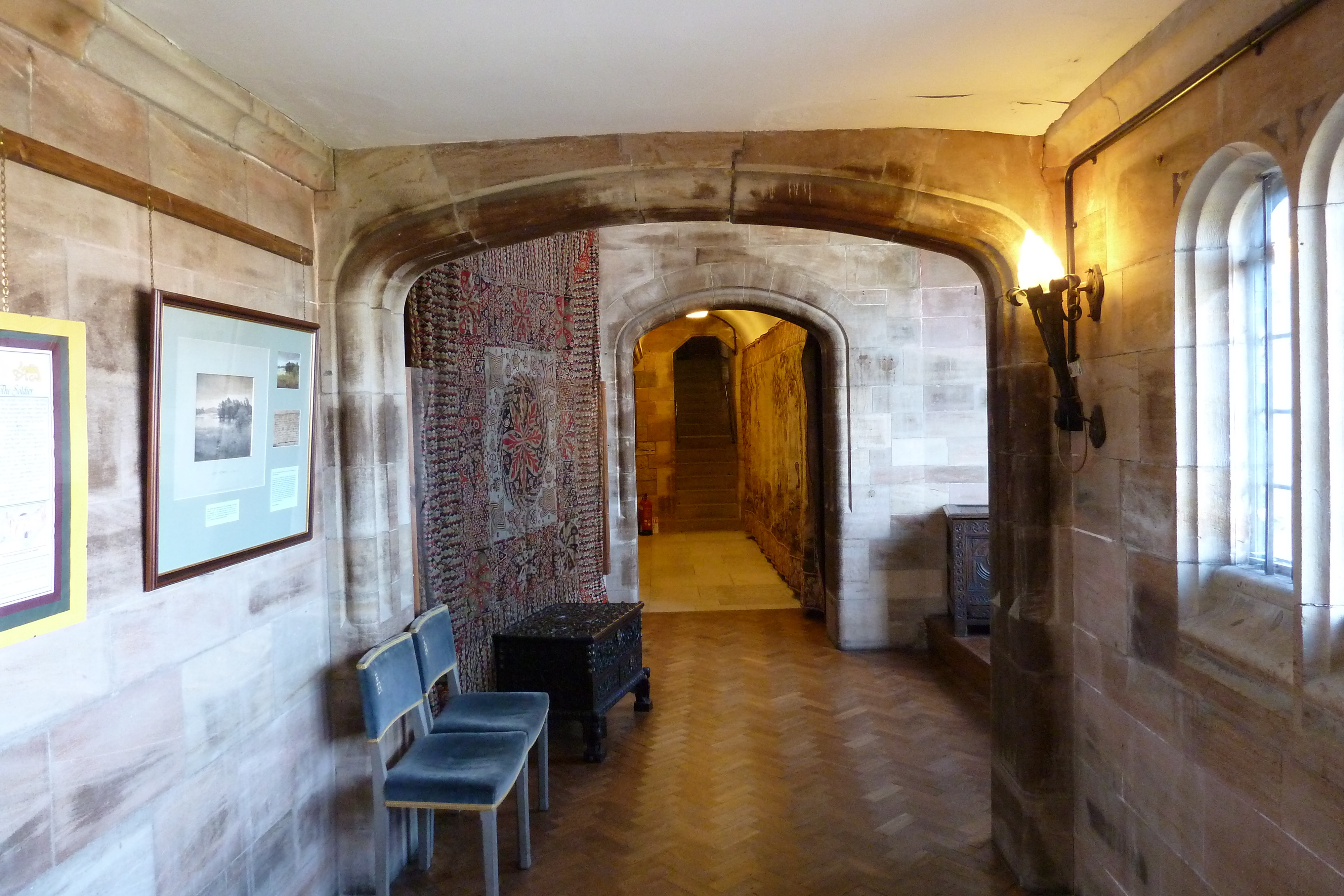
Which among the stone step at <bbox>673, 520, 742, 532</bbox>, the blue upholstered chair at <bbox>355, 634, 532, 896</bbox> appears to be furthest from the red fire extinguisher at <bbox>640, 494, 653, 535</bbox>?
the blue upholstered chair at <bbox>355, 634, 532, 896</bbox>

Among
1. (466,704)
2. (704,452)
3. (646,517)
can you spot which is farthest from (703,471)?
(466,704)

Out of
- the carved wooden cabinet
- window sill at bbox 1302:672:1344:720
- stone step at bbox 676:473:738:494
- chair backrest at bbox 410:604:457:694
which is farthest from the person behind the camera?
stone step at bbox 676:473:738:494

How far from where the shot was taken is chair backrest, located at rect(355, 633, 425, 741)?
8.91ft

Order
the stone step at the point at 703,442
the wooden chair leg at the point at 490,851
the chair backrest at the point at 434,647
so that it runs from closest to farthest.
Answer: the wooden chair leg at the point at 490,851 → the chair backrest at the point at 434,647 → the stone step at the point at 703,442

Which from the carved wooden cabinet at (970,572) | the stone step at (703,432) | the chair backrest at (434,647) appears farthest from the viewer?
the stone step at (703,432)

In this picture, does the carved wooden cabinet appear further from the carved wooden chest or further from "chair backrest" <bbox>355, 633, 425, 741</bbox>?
"chair backrest" <bbox>355, 633, 425, 741</bbox>

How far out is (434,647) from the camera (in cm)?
330

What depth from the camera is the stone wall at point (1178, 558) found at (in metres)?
1.66

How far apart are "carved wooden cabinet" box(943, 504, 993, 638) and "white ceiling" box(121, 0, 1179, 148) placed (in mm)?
3284

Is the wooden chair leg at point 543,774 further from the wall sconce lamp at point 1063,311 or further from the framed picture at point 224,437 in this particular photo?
the wall sconce lamp at point 1063,311

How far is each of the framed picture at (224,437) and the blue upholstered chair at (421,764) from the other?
548mm

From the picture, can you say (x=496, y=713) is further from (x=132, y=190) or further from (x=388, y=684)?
(x=132, y=190)

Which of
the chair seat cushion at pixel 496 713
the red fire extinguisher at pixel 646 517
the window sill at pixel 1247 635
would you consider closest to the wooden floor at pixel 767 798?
the chair seat cushion at pixel 496 713

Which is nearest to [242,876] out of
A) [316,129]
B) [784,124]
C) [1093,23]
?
[316,129]
